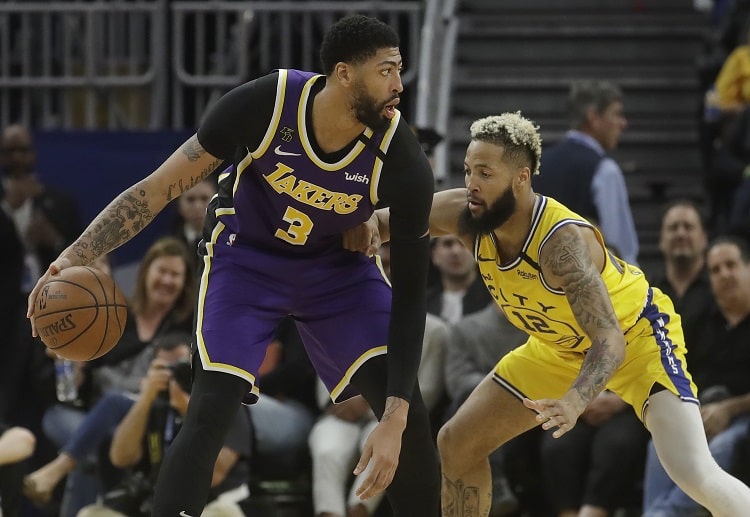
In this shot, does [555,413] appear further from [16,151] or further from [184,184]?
[16,151]

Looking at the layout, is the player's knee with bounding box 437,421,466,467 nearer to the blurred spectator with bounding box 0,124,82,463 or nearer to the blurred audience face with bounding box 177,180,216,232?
the blurred audience face with bounding box 177,180,216,232

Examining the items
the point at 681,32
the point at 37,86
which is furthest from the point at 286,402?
the point at 681,32

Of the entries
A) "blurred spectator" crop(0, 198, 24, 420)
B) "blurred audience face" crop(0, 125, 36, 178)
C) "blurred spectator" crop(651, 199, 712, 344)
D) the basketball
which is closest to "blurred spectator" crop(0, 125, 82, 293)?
"blurred audience face" crop(0, 125, 36, 178)

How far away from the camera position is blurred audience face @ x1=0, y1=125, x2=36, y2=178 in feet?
30.7

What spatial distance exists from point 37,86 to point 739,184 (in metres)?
5.14

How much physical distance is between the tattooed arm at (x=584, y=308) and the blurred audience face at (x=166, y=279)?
3.02m

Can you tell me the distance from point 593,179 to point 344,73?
3.52 m

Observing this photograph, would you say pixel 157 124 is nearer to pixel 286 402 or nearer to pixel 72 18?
pixel 72 18

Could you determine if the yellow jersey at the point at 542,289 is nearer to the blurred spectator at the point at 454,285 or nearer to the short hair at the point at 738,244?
the short hair at the point at 738,244

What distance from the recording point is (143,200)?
4926 mm

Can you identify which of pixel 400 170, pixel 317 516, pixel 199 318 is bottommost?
pixel 317 516

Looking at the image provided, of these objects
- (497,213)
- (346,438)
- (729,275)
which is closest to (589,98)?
(729,275)

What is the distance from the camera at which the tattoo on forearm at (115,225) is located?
4.86 meters

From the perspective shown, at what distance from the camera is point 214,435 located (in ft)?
15.8
